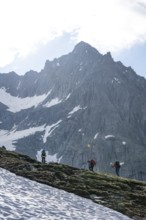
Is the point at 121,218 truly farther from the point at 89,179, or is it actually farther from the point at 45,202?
the point at 89,179

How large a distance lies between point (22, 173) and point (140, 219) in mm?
14238

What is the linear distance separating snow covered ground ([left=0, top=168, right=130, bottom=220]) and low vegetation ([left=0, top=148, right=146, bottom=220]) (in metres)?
3.63

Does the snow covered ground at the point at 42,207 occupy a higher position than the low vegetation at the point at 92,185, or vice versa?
the low vegetation at the point at 92,185

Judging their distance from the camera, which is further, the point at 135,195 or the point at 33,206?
the point at 135,195

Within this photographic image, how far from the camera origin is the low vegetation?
34.5 meters

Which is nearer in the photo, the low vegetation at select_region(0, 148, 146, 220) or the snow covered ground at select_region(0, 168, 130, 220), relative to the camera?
the snow covered ground at select_region(0, 168, 130, 220)

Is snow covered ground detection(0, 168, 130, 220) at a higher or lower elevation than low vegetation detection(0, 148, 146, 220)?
lower

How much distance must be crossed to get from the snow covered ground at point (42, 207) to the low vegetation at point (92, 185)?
3632 millimetres

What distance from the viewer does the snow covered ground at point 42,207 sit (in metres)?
20.8

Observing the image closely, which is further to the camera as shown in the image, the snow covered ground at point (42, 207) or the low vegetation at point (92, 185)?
the low vegetation at point (92, 185)

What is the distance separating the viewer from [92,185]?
4156 cm

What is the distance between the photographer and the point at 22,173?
41344 mm

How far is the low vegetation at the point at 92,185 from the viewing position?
34547 mm

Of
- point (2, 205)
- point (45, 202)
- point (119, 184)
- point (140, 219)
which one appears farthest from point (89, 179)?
point (2, 205)
